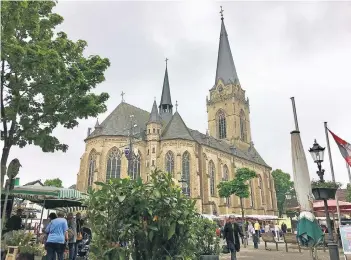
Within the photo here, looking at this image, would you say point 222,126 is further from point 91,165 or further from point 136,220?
point 136,220

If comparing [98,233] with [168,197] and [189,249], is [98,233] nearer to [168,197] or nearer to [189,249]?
[168,197]

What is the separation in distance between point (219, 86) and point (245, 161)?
1873cm

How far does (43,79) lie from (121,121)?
1502 inches

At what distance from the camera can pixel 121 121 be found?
48969 mm

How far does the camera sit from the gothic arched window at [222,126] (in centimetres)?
7094

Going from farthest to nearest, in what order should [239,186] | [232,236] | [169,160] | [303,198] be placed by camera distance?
[169,160]
[239,186]
[232,236]
[303,198]

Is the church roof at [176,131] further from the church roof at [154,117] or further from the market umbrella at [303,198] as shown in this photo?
the market umbrella at [303,198]

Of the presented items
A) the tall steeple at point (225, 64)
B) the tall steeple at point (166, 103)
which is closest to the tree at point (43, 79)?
the tall steeple at point (166, 103)

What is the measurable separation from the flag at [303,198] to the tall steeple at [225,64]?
2453 inches

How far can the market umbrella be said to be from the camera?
26.9ft

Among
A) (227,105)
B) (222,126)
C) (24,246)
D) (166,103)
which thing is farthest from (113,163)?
(24,246)

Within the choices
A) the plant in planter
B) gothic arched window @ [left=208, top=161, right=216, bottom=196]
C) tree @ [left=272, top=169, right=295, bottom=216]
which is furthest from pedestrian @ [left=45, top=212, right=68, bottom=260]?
tree @ [left=272, top=169, right=295, bottom=216]

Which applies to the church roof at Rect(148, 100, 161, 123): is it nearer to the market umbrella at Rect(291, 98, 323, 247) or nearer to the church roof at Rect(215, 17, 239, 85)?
the church roof at Rect(215, 17, 239, 85)

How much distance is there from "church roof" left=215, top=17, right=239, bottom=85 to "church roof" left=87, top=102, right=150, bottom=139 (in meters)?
23.3
